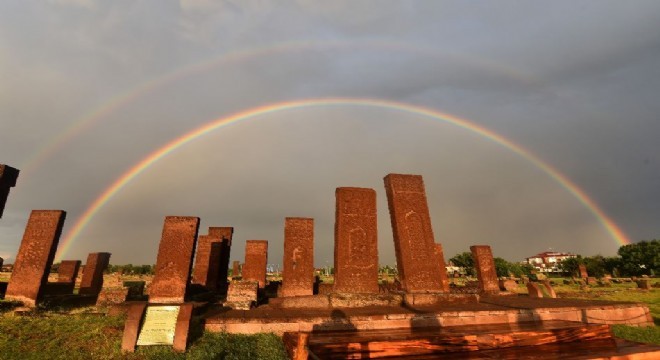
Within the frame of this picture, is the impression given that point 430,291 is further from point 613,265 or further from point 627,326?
point 613,265

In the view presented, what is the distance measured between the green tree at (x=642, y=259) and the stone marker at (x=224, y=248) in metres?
65.1

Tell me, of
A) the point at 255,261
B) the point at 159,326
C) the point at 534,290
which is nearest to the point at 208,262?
the point at 255,261

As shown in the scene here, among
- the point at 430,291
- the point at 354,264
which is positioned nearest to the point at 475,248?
the point at 430,291

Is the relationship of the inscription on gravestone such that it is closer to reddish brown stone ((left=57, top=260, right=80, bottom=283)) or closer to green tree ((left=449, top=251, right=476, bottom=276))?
reddish brown stone ((left=57, top=260, right=80, bottom=283))

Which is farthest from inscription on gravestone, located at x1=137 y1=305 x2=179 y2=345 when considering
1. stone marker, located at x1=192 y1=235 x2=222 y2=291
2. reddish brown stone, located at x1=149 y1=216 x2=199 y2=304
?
stone marker, located at x1=192 y1=235 x2=222 y2=291

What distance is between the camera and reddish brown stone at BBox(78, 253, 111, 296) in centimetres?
1661

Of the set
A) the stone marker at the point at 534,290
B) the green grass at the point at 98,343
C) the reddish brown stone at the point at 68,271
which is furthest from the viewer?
the reddish brown stone at the point at 68,271

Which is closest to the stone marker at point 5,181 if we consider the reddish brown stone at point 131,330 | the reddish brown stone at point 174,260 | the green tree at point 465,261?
the reddish brown stone at point 174,260

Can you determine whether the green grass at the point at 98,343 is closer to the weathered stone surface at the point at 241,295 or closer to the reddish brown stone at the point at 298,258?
the weathered stone surface at the point at 241,295

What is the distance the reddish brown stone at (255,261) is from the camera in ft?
53.3

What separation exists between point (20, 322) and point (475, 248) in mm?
17872

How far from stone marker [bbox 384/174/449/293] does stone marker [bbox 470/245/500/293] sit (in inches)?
312

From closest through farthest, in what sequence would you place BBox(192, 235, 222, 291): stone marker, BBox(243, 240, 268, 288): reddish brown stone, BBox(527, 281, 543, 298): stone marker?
1. BBox(527, 281, 543, 298): stone marker
2. BBox(192, 235, 222, 291): stone marker
3. BBox(243, 240, 268, 288): reddish brown stone

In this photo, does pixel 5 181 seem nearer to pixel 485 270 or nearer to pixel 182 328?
pixel 182 328
